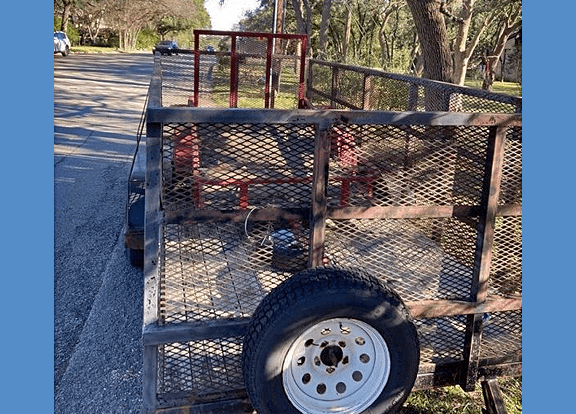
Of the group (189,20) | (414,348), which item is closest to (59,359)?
(414,348)

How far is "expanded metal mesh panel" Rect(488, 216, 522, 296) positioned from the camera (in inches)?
137

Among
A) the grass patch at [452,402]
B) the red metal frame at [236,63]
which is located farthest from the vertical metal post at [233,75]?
the grass patch at [452,402]

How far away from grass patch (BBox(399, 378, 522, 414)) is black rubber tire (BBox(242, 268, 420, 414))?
0.97m

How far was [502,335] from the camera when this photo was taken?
11.7ft

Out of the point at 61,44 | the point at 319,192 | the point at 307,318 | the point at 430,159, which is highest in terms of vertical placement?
the point at 61,44

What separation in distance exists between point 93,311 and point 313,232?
2.55 m

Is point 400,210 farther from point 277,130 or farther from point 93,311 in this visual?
point 93,311

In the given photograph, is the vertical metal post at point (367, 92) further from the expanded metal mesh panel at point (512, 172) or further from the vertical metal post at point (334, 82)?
the expanded metal mesh panel at point (512, 172)

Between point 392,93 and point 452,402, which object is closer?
point 452,402

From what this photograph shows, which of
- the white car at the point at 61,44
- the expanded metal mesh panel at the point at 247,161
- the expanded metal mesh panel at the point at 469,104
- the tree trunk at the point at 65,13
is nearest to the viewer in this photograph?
the expanded metal mesh panel at the point at 247,161

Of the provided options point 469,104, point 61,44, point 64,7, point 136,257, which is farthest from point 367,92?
point 64,7

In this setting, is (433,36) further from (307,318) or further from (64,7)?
(64,7)

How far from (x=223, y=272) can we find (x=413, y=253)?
149 centimetres

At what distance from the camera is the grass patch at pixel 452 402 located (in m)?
3.54
